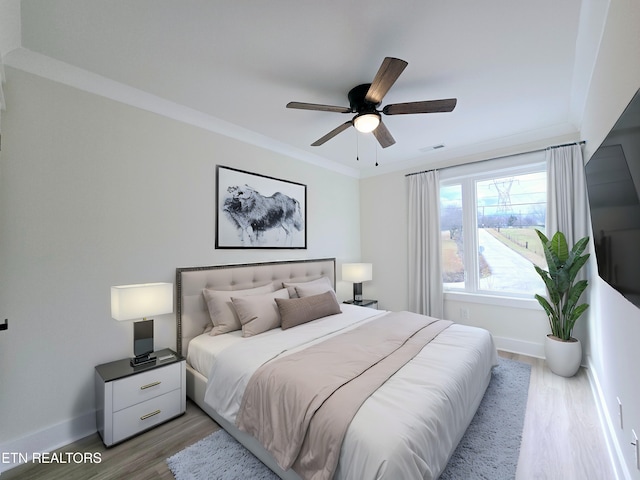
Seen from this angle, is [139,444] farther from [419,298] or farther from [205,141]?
[419,298]

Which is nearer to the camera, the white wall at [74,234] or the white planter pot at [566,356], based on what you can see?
the white wall at [74,234]

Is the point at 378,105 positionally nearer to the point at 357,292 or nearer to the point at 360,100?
the point at 360,100

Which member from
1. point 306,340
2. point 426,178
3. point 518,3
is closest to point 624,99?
point 518,3

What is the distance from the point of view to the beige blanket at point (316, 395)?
141cm

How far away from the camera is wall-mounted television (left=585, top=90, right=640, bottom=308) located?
91 centimetres

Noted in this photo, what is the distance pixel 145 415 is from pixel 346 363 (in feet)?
5.21

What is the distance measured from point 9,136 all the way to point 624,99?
11.6 feet

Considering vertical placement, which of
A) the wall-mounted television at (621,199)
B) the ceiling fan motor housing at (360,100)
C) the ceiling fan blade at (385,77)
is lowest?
the wall-mounted television at (621,199)

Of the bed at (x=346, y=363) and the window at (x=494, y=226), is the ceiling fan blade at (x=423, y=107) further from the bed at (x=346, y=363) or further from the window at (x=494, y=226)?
the window at (x=494, y=226)

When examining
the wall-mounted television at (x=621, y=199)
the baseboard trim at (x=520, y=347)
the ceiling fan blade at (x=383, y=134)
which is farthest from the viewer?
the baseboard trim at (x=520, y=347)

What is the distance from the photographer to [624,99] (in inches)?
51.0

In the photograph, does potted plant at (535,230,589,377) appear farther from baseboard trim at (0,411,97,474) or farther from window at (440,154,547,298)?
baseboard trim at (0,411,97,474)

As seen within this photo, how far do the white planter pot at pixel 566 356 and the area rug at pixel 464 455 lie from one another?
873 millimetres

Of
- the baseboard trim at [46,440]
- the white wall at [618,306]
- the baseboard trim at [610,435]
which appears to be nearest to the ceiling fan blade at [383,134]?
the white wall at [618,306]
